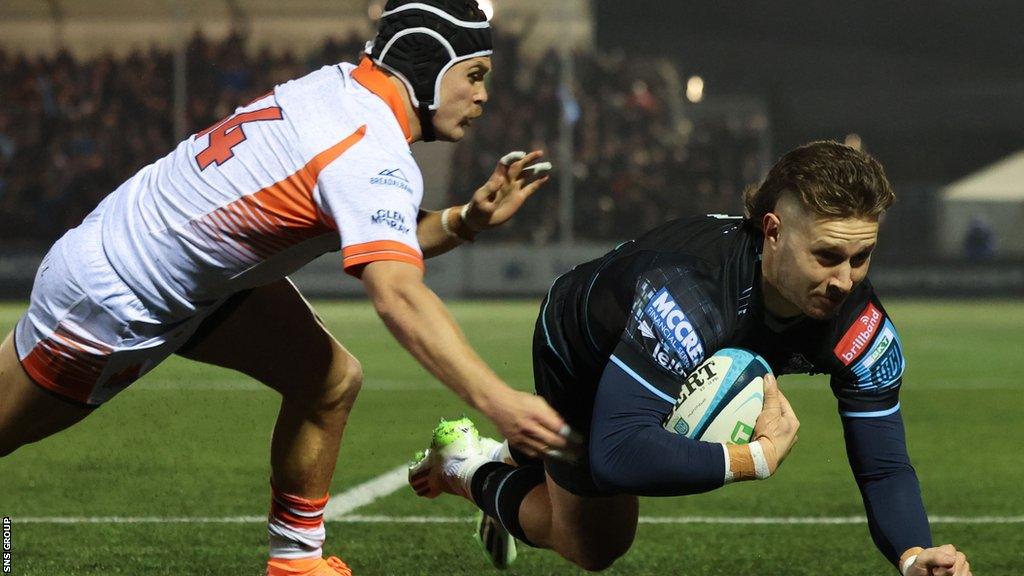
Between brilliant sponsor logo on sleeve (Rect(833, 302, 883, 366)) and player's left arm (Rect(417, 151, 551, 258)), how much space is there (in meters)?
1.05

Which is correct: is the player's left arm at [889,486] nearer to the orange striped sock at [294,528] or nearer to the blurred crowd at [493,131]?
the orange striped sock at [294,528]

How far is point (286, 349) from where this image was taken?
15.0 feet

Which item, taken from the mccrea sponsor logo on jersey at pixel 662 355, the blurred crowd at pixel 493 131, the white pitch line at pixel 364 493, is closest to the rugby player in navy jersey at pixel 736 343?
the mccrea sponsor logo on jersey at pixel 662 355

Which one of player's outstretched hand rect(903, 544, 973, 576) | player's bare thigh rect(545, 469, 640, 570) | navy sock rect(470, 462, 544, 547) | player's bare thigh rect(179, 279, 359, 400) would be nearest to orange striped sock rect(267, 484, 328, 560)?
player's bare thigh rect(179, 279, 359, 400)

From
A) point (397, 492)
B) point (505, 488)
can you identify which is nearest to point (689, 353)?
point (505, 488)

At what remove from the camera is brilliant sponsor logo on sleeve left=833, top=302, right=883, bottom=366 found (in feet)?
12.9

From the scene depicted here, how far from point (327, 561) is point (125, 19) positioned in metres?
23.6

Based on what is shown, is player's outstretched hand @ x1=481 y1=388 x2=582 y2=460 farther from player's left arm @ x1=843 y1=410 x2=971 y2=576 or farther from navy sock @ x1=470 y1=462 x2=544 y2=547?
navy sock @ x1=470 y1=462 x2=544 y2=547

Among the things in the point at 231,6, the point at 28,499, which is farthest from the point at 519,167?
the point at 231,6

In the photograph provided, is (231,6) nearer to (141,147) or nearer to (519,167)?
(141,147)

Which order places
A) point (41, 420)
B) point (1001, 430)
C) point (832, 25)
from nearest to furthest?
point (41, 420) < point (1001, 430) < point (832, 25)

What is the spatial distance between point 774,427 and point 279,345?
64.6 inches

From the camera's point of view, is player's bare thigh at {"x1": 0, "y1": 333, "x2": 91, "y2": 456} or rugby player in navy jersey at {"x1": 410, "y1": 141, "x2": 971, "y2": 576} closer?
rugby player in navy jersey at {"x1": 410, "y1": 141, "x2": 971, "y2": 576}

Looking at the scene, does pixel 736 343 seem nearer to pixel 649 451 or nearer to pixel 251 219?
pixel 649 451
